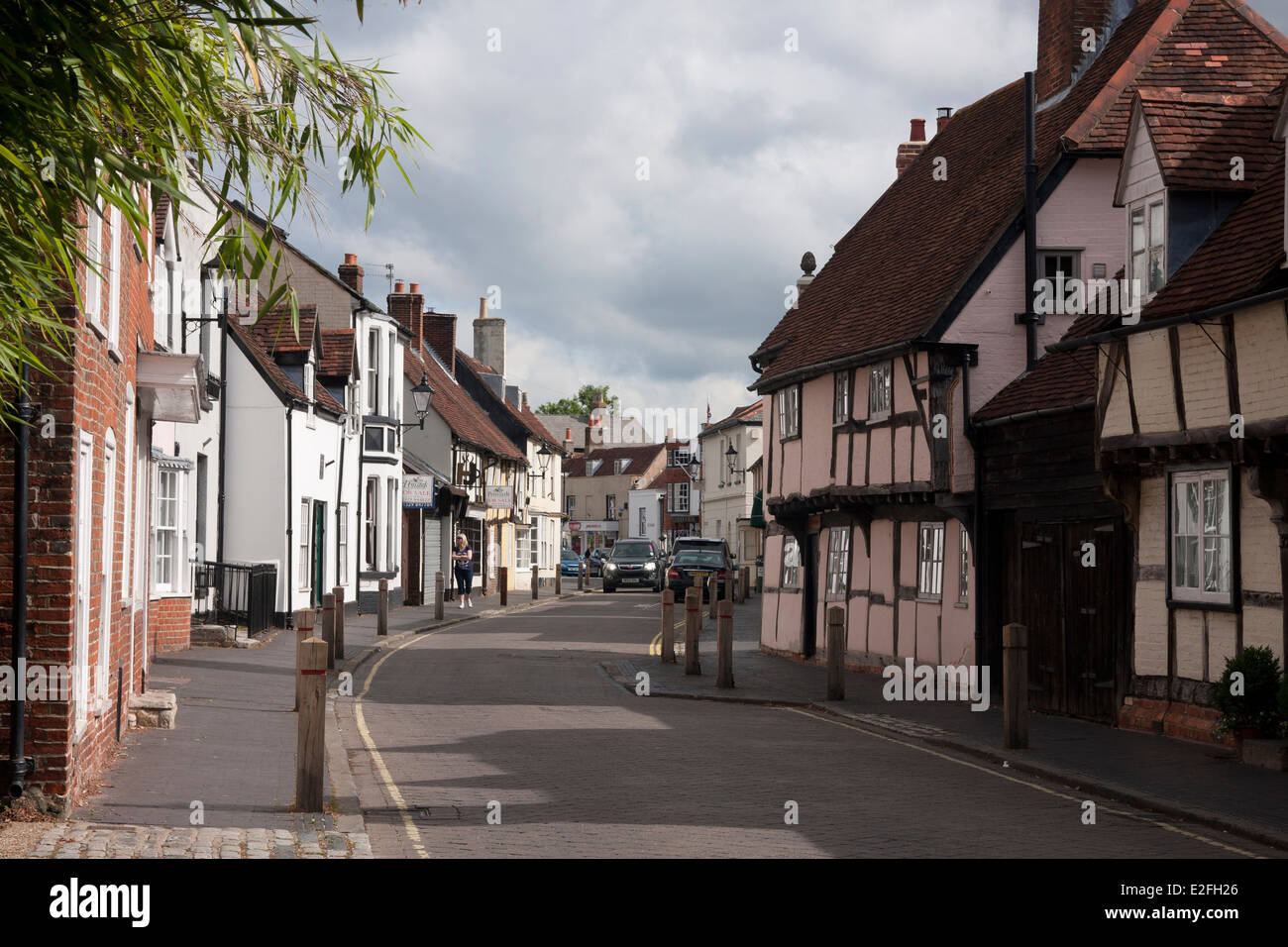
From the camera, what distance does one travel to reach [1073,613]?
16922 millimetres

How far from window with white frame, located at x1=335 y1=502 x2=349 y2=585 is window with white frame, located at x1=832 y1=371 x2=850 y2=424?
48.1 feet

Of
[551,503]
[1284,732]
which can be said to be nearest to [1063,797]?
[1284,732]

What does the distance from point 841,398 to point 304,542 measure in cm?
1283

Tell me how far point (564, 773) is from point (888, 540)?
1171cm

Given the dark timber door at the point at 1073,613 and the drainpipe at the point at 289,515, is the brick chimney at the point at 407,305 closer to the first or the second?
the drainpipe at the point at 289,515

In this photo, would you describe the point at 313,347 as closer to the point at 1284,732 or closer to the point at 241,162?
the point at 1284,732

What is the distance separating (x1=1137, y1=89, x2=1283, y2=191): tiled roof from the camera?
52.4ft

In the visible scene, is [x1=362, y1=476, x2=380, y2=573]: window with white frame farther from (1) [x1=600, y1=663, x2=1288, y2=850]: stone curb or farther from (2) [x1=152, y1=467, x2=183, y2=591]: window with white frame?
(1) [x1=600, y1=663, x2=1288, y2=850]: stone curb

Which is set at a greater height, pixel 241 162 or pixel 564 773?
pixel 241 162

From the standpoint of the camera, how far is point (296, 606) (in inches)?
1205

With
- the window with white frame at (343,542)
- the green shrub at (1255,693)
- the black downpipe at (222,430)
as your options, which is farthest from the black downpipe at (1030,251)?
the window with white frame at (343,542)

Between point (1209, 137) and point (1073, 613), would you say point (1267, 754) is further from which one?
point (1209, 137)

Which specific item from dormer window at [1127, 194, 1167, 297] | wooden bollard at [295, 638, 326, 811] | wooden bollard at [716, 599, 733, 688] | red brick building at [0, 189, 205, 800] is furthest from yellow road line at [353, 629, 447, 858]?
dormer window at [1127, 194, 1167, 297]

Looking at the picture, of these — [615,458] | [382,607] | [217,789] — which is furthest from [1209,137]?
[615,458]
